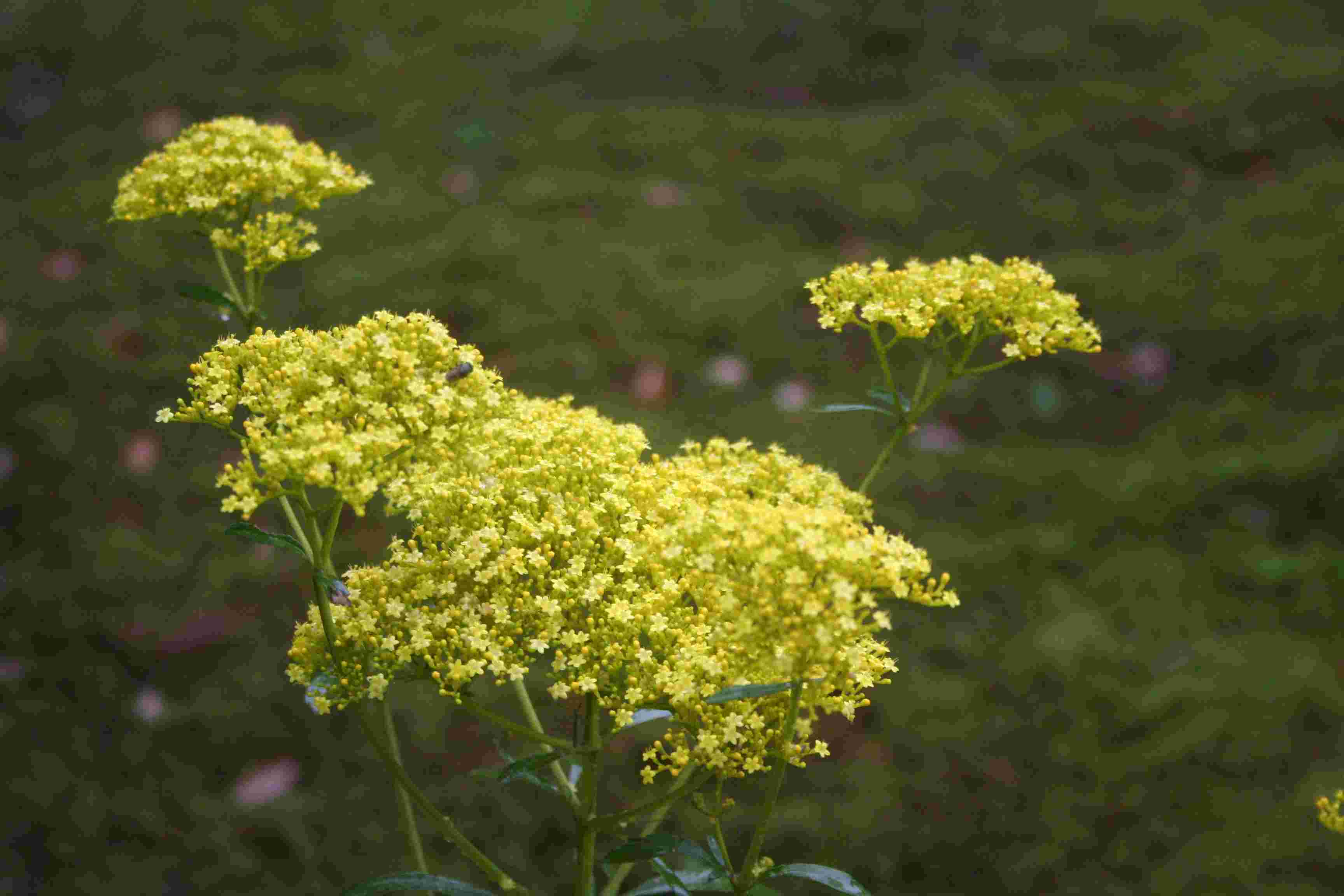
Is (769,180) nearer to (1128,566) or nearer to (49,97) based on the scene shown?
(1128,566)

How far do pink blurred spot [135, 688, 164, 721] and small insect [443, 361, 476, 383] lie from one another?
274 cm

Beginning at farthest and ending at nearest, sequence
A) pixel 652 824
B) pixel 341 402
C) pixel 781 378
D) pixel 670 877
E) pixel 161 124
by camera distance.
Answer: pixel 161 124 < pixel 781 378 < pixel 652 824 < pixel 670 877 < pixel 341 402

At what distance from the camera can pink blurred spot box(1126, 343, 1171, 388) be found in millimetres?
4656

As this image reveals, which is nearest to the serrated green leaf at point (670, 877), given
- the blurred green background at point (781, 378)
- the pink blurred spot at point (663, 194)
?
the blurred green background at point (781, 378)

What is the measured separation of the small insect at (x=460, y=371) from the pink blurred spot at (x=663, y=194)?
3738mm

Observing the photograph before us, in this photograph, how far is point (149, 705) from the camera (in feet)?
12.5

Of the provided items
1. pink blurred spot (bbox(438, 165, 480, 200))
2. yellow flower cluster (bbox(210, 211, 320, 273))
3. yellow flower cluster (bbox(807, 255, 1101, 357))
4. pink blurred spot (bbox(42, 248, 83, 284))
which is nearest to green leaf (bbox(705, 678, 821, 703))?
yellow flower cluster (bbox(807, 255, 1101, 357))

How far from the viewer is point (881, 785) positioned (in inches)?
145

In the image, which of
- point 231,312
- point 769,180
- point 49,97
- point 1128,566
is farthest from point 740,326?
point 49,97

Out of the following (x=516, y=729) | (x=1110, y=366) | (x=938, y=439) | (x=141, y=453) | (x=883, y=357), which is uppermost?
(x=883, y=357)

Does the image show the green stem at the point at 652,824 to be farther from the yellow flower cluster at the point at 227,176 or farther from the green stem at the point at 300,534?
the yellow flower cluster at the point at 227,176

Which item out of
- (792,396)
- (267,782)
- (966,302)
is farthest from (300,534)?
(792,396)

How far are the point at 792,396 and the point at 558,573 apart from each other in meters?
2.99

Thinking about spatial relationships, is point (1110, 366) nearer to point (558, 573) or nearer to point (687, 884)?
point (687, 884)
